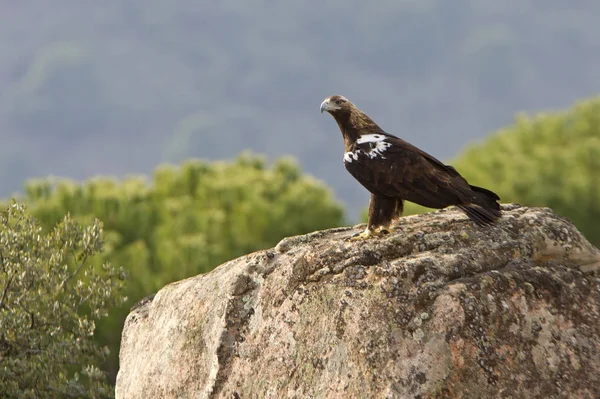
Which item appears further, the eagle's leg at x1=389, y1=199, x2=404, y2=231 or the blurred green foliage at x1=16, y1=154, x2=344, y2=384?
the blurred green foliage at x1=16, y1=154, x2=344, y2=384

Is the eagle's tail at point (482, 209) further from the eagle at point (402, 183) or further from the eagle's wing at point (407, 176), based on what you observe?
the eagle's wing at point (407, 176)

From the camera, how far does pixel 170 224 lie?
31547 millimetres

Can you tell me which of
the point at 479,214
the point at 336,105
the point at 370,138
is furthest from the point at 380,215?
the point at 336,105

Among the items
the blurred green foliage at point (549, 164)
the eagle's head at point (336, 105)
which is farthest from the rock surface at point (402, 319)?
the blurred green foliage at point (549, 164)

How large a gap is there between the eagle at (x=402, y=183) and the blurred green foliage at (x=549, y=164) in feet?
85.3

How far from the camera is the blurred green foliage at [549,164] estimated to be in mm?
35125

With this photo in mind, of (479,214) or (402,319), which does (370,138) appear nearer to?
(479,214)

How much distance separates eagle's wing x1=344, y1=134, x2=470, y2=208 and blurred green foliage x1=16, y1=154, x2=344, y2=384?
711 inches

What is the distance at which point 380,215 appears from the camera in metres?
9.05

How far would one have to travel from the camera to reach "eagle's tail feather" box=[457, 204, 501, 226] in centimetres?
877

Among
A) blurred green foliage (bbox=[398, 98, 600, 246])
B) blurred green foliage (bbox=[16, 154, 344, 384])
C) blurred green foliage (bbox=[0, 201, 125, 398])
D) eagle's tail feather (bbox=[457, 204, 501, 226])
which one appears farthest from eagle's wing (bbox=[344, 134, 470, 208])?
blurred green foliage (bbox=[398, 98, 600, 246])

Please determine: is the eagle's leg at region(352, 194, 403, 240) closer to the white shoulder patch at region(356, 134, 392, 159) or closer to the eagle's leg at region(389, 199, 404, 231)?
the eagle's leg at region(389, 199, 404, 231)

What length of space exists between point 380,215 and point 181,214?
24243 millimetres

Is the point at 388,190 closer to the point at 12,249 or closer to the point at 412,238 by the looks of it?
the point at 412,238
